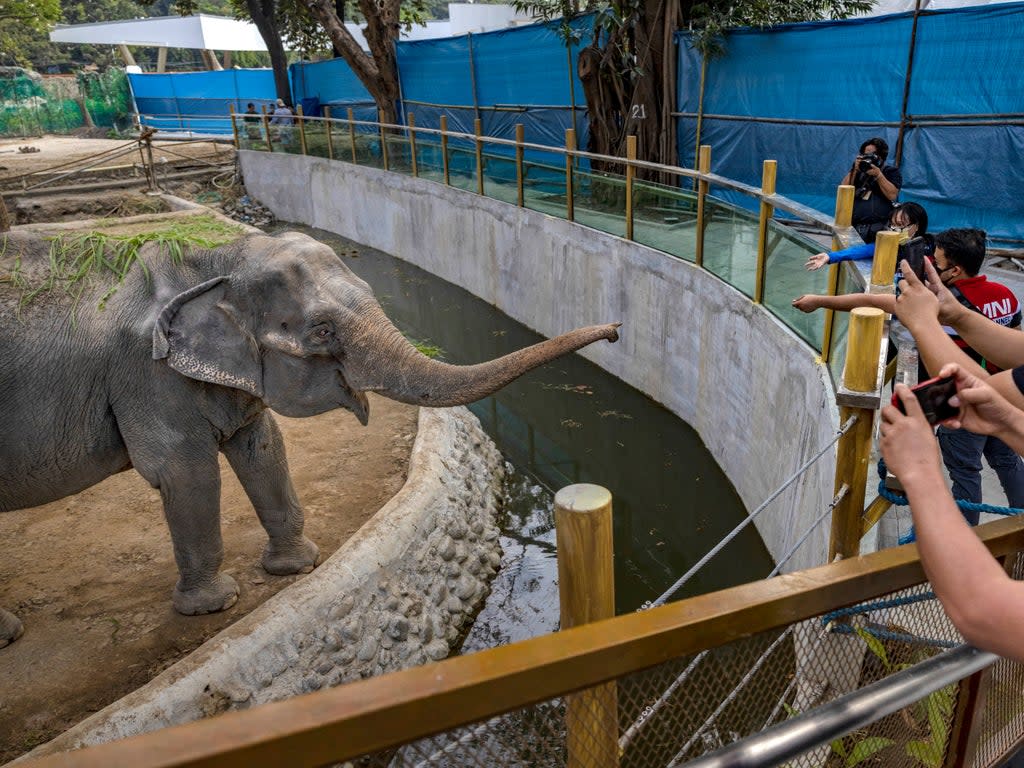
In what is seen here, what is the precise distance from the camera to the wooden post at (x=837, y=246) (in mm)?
4539

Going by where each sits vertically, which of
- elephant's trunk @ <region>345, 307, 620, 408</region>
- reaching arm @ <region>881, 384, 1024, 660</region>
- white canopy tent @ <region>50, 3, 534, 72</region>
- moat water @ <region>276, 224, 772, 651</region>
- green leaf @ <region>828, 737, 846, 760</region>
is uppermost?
white canopy tent @ <region>50, 3, 534, 72</region>

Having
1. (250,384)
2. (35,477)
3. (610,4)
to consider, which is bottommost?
(35,477)

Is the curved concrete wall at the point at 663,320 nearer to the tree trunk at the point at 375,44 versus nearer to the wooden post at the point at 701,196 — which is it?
the wooden post at the point at 701,196

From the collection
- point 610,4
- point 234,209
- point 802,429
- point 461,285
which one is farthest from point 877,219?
point 234,209

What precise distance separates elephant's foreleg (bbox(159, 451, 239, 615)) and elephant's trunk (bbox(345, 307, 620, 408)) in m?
0.96

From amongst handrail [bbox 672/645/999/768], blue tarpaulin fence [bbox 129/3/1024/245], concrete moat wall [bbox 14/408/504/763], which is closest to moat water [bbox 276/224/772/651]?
concrete moat wall [bbox 14/408/504/763]

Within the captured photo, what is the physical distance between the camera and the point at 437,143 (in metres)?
12.7

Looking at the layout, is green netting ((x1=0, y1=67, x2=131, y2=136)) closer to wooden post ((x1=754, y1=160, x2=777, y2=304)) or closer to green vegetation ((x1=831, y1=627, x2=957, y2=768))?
wooden post ((x1=754, y1=160, x2=777, y2=304))

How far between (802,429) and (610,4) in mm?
7959

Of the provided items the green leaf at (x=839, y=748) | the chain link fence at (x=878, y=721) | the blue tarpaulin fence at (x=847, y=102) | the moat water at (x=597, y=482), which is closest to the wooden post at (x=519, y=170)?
the moat water at (x=597, y=482)

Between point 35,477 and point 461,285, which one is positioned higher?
point 35,477

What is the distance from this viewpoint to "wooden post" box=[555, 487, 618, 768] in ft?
4.68

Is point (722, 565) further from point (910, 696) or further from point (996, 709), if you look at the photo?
point (910, 696)

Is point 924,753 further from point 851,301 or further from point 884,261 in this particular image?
point 884,261
